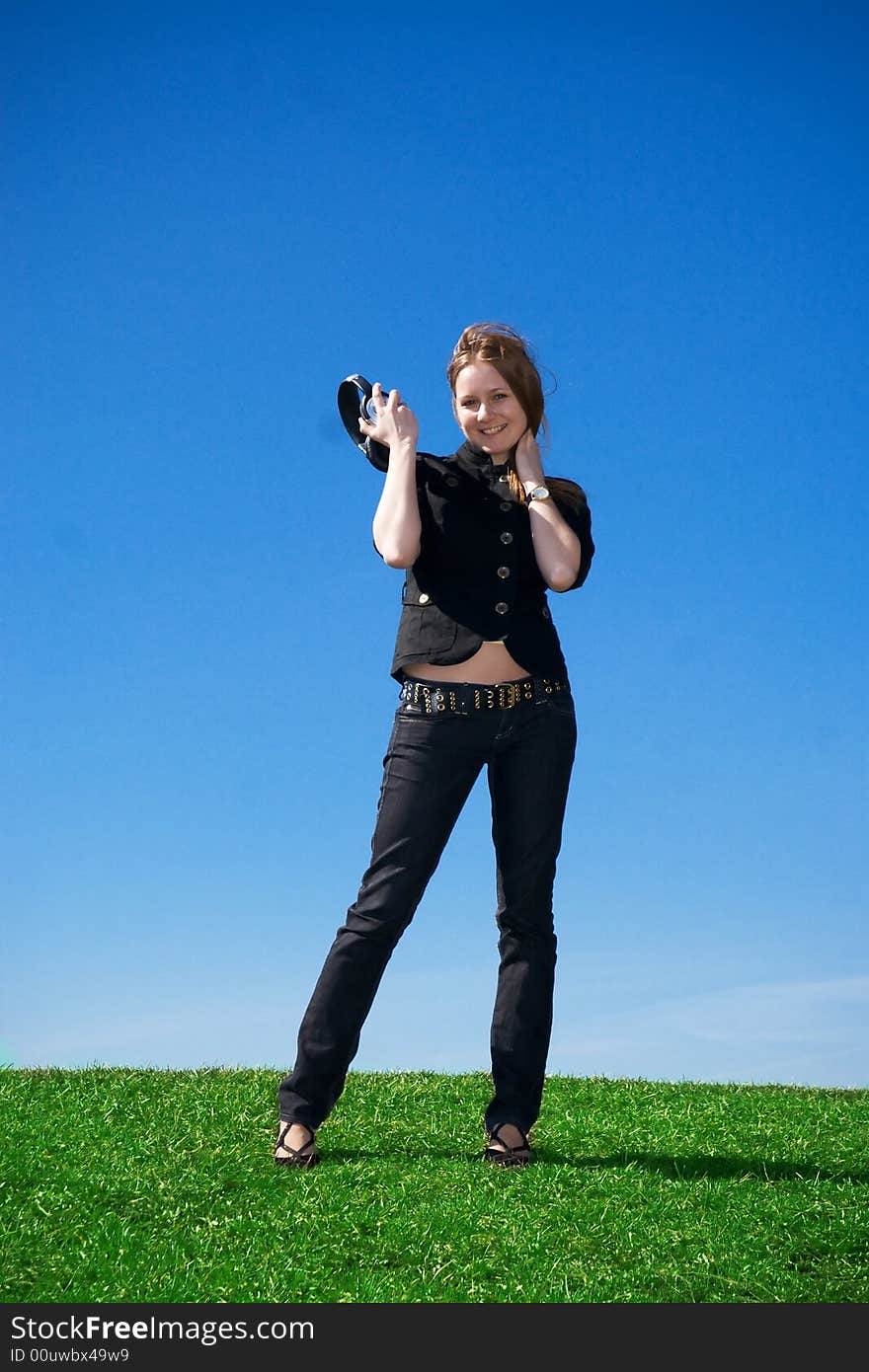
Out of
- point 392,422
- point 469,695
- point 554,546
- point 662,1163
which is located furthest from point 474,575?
point 662,1163

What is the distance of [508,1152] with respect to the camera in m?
5.06

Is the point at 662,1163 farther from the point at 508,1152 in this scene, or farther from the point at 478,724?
the point at 478,724

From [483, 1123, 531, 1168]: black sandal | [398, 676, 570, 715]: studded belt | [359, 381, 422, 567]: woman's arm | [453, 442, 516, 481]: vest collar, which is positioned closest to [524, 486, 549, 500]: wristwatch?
[453, 442, 516, 481]: vest collar

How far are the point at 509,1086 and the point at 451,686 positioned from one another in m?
1.68

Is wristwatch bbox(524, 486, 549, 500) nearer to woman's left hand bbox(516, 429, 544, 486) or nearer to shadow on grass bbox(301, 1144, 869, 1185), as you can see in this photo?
woman's left hand bbox(516, 429, 544, 486)

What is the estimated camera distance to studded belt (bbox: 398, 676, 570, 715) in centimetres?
497

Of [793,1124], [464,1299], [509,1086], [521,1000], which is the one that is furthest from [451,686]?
[793,1124]

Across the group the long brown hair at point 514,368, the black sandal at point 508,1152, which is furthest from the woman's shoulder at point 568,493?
the black sandal at point 508,1152

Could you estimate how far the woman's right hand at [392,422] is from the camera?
516 centimetres

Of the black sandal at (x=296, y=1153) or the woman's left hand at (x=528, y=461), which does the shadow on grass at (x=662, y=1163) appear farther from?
the woman's left hand at (x=528, y=461)

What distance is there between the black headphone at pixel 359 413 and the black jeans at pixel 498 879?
1138 millimetres

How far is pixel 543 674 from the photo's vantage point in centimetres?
508

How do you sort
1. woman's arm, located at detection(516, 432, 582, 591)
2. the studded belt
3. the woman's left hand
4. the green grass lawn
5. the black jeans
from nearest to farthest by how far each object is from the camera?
the green grass lawn
the black jeans
the studded belt
woman's arm, located at detection(516, 432, 582, 591)
the woman's left hand
